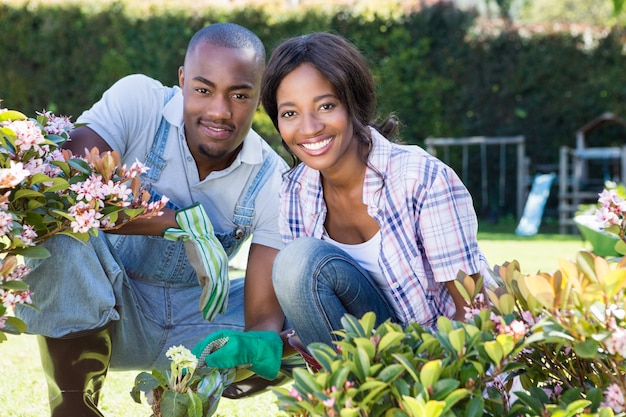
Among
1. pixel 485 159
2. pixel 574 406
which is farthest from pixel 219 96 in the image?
pixel 485 159

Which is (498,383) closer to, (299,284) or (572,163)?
(299,284)

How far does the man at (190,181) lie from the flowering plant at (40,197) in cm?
57

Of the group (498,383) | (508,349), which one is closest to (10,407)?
(498,383)

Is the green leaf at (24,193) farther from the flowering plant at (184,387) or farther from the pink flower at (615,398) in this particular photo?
the pink flower at (615,398)

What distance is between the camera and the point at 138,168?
6.15ft

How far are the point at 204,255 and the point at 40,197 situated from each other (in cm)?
54

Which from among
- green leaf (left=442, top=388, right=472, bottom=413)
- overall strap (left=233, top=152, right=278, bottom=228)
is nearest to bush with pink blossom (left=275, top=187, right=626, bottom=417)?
green leaf (left=442, top=388, right=472, bottom=413)

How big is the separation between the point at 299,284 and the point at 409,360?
0.71 m

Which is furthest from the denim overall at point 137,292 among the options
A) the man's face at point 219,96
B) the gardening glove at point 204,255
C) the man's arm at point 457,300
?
the man's arm at point 457,300

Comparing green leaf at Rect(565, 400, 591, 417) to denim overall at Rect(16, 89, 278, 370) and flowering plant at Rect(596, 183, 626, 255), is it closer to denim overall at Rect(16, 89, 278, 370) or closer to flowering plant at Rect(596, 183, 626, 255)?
flowering plant at Rect(596, 183, 626, 255)

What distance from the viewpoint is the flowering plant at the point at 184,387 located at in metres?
1.94

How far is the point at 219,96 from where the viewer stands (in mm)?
2666

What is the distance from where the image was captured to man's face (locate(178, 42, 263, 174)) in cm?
266

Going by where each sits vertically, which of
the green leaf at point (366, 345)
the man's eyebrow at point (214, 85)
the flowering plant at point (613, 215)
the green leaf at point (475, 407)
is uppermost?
the man's eyebrow at point (214, 85)
